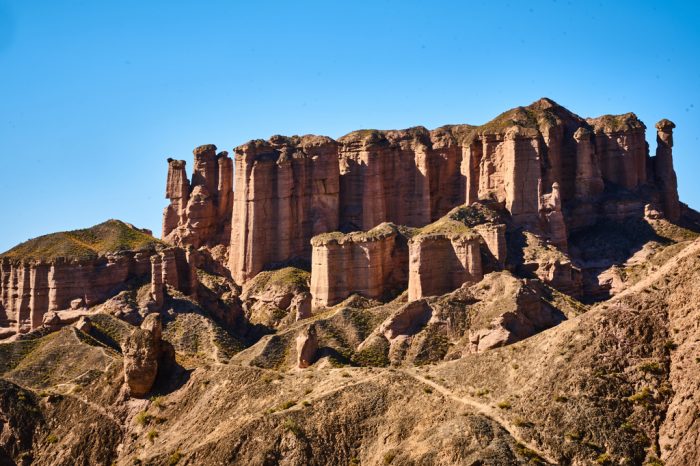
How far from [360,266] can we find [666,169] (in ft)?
128

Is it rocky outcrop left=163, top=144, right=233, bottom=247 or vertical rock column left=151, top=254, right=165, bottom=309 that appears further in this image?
rocky outcrop left=163, top=144, right=233, bottom=247

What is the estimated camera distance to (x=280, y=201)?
123 m

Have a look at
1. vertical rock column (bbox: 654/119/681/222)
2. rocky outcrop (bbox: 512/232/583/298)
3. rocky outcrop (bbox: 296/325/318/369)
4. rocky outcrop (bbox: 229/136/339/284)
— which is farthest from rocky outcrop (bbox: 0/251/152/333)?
vertical rock column (bbox: 654/119/681/222)

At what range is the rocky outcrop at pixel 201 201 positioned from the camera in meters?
130

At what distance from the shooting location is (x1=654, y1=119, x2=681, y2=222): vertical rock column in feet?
410

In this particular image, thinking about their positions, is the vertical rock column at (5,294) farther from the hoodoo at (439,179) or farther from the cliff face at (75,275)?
the hoodoo at (439,179)

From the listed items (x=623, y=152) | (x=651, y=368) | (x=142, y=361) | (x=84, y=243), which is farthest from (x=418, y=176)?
(x=651, y=368)

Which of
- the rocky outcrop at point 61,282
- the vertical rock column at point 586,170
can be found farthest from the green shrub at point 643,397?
the vertical rock column at point 586,170

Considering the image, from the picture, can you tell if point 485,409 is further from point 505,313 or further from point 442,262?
point 442,262

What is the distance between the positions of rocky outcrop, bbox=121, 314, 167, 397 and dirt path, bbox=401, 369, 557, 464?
16.9 m

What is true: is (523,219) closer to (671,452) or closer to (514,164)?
(514,164)

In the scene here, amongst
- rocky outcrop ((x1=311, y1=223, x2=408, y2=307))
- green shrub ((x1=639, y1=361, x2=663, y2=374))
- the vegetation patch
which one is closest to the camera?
green shrub ((x1=639, y1=361, x2=663, y2=374))

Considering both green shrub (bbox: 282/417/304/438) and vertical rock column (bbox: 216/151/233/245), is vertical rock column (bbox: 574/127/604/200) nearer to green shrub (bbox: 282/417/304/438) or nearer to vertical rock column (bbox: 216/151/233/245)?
vertical rock column (bbox: 216/151/233/245)

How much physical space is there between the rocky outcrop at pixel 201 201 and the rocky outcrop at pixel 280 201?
5732 millimetres
